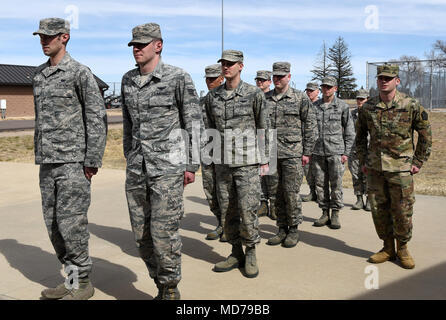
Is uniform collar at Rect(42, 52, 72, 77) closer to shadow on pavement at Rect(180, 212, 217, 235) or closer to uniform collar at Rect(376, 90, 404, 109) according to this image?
uniform collar at Rect(376, 90, 404, 109)

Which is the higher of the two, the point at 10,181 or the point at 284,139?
the point at 284,139

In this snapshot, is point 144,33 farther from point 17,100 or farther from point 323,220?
point 17,100

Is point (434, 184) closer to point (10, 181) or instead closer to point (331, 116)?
point (331, 116)

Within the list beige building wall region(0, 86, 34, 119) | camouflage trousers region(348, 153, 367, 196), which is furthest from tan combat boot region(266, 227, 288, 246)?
beige building wall region(0, 86, 34, 119)

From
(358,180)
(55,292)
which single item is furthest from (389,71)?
(55,292)

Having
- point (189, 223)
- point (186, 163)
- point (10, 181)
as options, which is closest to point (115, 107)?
point (10, 181)

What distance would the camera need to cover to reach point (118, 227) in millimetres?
6664

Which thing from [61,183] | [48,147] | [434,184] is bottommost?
[434,184]

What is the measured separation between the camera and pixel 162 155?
12.3 feet

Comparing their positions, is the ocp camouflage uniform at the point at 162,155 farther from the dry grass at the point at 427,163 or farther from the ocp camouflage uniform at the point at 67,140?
the dry grass at the point at 427,163

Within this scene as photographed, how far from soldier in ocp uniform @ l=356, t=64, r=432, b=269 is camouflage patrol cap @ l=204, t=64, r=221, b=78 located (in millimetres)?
1982

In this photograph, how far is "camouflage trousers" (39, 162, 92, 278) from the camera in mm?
3943

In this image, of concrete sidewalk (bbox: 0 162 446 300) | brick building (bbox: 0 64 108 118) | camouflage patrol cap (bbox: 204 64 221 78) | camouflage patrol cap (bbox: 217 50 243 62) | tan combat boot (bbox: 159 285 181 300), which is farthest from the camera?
brick building (bbox: 0 64 108 118)
